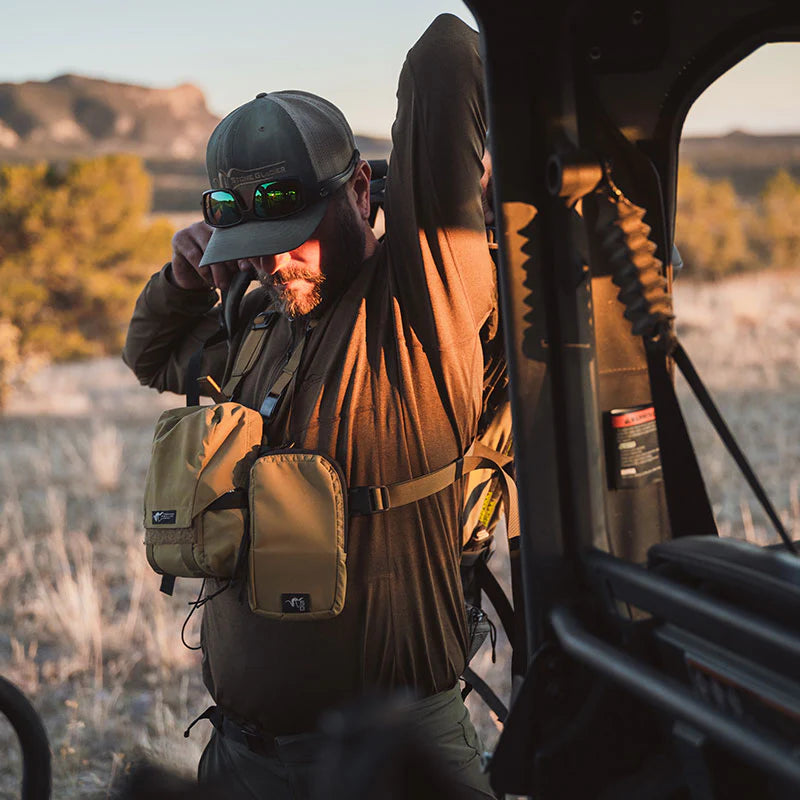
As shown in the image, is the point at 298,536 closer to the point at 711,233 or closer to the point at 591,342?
the point at 591,342

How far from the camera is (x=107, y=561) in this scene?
6.14 m

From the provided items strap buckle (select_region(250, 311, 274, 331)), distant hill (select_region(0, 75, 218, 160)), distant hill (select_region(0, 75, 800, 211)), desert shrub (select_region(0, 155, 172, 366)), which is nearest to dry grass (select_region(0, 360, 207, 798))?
strap buckle (select_region(250, 311, 274, 331))

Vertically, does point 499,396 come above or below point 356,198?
below

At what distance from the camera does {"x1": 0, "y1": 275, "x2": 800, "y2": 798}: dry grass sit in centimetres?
404

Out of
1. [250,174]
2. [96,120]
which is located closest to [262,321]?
[250,174]

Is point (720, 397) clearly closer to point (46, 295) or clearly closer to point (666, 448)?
point (666, 448)

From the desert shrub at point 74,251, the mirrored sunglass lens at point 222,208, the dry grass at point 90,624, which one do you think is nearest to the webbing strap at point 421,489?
the mirrored sunglass lens at point 222,208

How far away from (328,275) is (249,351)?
37cm

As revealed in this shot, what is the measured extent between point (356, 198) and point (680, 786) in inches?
69.9

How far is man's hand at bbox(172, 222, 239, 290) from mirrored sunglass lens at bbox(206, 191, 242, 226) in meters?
0.23

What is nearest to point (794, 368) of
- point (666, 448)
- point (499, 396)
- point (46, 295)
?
point (499, 396)

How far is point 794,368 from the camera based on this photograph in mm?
11406

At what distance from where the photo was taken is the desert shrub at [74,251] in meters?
17.3

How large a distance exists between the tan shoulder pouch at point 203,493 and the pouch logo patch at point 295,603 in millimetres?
163
